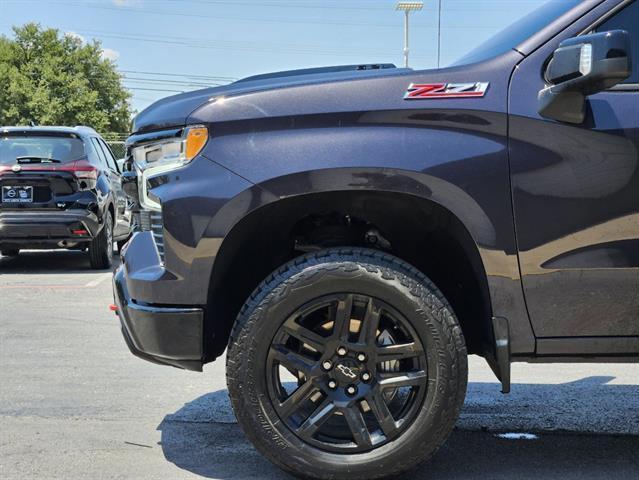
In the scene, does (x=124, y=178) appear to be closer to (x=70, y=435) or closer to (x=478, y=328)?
→ (x=70, y=435)

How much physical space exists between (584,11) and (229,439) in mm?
2419

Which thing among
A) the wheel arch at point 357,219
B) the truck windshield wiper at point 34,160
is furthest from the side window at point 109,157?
the wheel arch at point 357,219

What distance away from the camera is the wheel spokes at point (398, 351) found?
2934 millimetres

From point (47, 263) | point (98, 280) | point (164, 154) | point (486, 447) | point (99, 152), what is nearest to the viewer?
point (164, 154)

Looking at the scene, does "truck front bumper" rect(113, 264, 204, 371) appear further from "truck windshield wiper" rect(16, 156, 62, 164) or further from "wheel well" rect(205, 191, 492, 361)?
"truck windshield wiper" rect(16, 156, 62, 164)

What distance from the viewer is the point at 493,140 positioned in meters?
2.86

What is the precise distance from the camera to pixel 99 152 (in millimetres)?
10008

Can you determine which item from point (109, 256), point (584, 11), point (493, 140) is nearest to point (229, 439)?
point (493, 140)

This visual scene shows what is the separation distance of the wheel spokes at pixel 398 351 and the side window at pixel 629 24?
1.28 meters

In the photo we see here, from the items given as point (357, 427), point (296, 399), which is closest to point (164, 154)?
point (296, 399)

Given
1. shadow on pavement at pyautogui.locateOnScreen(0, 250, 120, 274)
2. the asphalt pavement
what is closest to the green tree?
shadow on pavement at pyautogui.locateOnScreen(0, 250, 120, 274)

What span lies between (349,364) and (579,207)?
103cm

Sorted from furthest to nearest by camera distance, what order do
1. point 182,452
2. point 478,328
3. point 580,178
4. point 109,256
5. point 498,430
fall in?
point 109,256, point 498,430, point 182,452, point 478,328, point 580,178

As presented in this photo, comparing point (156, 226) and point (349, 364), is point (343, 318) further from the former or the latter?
point (156, 226)
